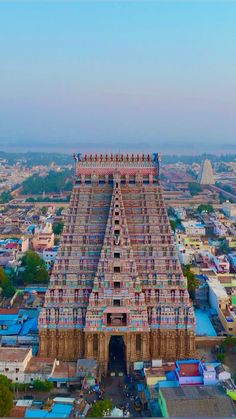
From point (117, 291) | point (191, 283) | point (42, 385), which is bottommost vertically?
point (42, 385)

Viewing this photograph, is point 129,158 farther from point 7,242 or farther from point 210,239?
point 210,239

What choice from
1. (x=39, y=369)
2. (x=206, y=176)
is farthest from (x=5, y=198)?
(x=39, y=369)

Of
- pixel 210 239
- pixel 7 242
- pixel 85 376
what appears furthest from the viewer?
pixel 210 239

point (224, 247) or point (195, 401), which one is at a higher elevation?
point (224, 247)

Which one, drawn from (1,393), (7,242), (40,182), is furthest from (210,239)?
(40,182)

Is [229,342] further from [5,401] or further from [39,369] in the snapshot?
[5,401]
